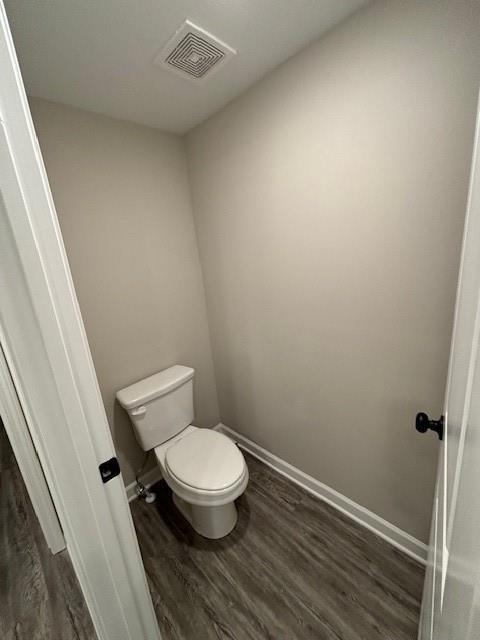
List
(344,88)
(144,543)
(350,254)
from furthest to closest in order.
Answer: (144,543) < (350,254) < (344,88)

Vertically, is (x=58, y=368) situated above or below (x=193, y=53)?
below

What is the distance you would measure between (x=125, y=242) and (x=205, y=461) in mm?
1251

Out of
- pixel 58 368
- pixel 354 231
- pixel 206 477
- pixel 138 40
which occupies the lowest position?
pixel 206 477

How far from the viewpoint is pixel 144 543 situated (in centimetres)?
140

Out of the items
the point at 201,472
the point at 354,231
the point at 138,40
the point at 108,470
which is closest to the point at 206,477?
the point at 201,472

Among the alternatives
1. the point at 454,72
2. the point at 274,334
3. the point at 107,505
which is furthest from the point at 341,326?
the point at 107,505

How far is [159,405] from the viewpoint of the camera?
151 centimetres

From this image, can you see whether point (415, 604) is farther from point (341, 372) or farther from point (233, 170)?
point (233, 170)

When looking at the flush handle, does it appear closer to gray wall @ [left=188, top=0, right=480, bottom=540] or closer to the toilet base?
the toilet base

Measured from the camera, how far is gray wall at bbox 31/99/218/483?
1278 mm

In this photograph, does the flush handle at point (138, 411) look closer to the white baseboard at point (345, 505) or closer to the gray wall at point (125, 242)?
the gray wall at point (125, 242)

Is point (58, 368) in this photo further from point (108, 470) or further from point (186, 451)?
point (186, 451)

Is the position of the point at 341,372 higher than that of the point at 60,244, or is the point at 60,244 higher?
the point at 60,244

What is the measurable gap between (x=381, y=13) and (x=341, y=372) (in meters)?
1.34
